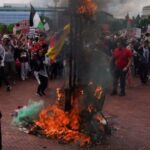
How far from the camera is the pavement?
8508 millimetres

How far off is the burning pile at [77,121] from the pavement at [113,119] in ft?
0.76

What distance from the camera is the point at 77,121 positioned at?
9.01 metres

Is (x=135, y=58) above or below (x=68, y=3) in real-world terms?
below

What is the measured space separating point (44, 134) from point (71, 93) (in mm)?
1032

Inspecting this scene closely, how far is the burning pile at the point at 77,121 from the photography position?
878 centimetres

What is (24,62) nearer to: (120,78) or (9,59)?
(9,59)

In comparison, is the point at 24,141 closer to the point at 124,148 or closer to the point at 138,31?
the point at 124,148

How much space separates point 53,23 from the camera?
9797mm

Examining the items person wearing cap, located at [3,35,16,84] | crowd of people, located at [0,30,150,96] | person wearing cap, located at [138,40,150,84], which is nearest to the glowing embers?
crowd of people, located at [0,30,150,96]

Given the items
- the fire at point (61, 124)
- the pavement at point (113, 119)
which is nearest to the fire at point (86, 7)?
the fire at point (61, 124)

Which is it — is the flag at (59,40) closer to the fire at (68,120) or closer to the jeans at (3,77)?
the fire at (68,120)

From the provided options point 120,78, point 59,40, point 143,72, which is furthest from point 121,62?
point 59,40

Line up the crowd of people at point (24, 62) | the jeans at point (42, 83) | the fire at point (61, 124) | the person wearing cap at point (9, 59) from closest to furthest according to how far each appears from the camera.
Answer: the fire at point (61, 124) < the crowd of people at point (24, 62) < the jeans at point (42, 83) < the person wearing cap at point (9, 59)

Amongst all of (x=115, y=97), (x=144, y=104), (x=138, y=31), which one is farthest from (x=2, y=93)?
(x=138, y=31)
